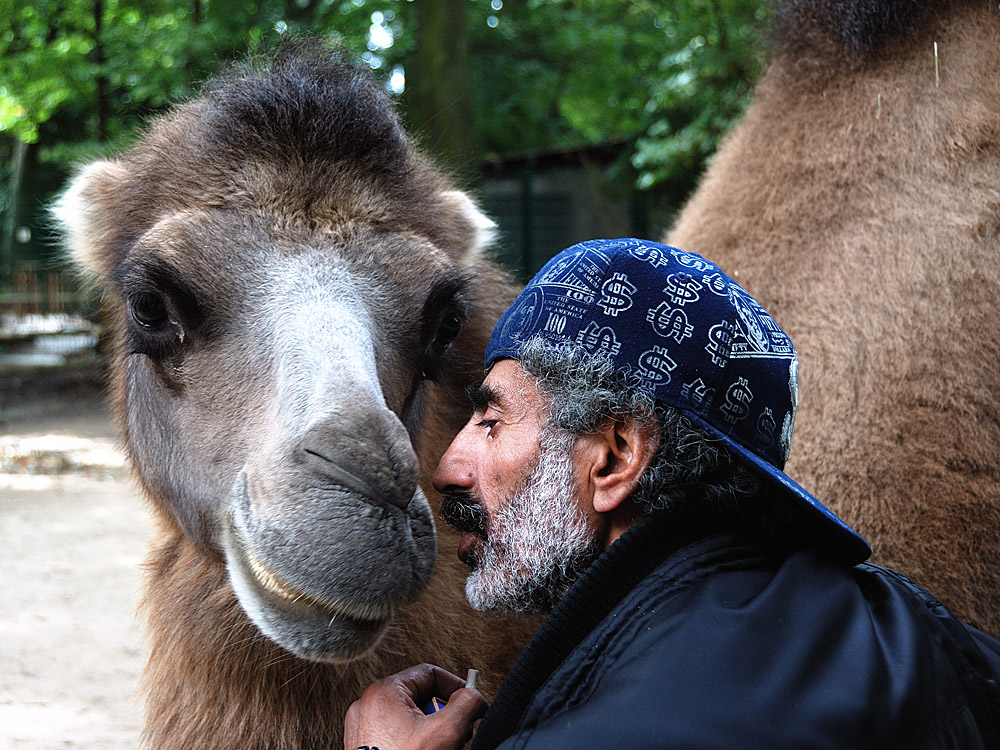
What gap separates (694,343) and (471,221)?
1507 millimetres

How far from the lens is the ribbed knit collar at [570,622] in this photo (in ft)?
5.76

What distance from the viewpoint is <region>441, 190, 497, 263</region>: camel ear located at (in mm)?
3232

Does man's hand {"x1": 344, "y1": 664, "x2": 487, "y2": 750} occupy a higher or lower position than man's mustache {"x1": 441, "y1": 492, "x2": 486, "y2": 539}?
lower

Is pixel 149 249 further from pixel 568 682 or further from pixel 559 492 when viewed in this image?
pixel 568 682

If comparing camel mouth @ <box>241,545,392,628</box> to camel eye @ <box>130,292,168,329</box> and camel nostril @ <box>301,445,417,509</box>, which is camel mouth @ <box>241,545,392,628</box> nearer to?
camel nostril @ <box>301,445,417,509</box>

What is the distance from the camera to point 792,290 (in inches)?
145

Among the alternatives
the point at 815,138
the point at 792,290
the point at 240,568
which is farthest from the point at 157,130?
the point at 815,138

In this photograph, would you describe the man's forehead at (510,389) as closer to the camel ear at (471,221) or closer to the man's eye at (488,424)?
the man's eye at (488,424)

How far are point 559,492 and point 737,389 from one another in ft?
1.44

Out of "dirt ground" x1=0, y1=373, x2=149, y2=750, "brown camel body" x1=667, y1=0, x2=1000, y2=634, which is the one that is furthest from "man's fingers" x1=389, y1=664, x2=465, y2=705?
"dirt ground" x1=0, y1=373, x2=149, y2=750

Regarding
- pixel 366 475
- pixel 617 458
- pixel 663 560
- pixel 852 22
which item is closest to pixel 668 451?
pixel 617 458

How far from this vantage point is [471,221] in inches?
128

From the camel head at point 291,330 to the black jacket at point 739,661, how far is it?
1.75ft

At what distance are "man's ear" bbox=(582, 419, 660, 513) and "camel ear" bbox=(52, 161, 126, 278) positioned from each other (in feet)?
6.06
